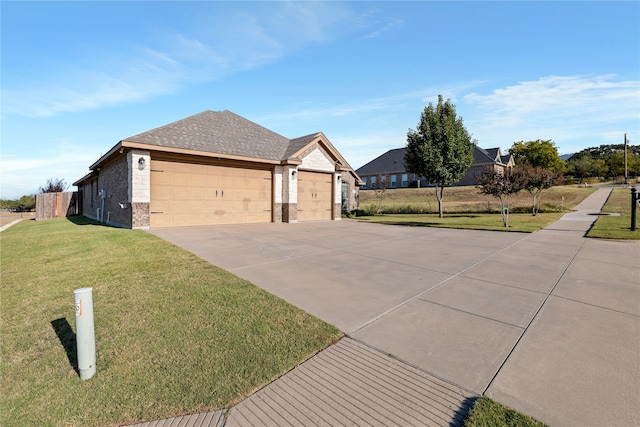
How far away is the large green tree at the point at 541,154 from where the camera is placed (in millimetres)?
52000

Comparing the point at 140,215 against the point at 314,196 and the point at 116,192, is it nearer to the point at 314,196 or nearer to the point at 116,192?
the point at 116,192

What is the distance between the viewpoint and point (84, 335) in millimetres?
2680

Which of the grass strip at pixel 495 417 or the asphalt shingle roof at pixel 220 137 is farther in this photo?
the asphalt shingle roof at pixel 220 137

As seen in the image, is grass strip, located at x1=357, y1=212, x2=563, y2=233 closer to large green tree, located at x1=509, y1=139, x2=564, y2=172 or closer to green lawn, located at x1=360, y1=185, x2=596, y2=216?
green lawn, located at x1=360, y1=185, x2=596, y2=216

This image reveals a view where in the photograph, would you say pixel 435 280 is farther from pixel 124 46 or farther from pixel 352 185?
pixel 352 185

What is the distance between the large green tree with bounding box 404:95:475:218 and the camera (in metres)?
18.6

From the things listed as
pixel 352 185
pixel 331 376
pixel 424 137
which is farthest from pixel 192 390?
pixel 352 185

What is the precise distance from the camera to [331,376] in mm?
2678

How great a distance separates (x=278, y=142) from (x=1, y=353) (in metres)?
17.0

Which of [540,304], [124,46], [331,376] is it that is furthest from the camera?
[124,46]

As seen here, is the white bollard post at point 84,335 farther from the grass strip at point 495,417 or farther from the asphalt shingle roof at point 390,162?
the asphalt shingle roof at point 390,162

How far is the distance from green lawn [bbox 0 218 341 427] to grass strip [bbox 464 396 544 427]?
1490mm

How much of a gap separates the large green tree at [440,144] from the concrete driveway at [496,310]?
11056 mm

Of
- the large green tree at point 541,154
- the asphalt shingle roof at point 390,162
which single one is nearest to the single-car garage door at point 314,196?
the asphalt shingle roof at point 390,162
